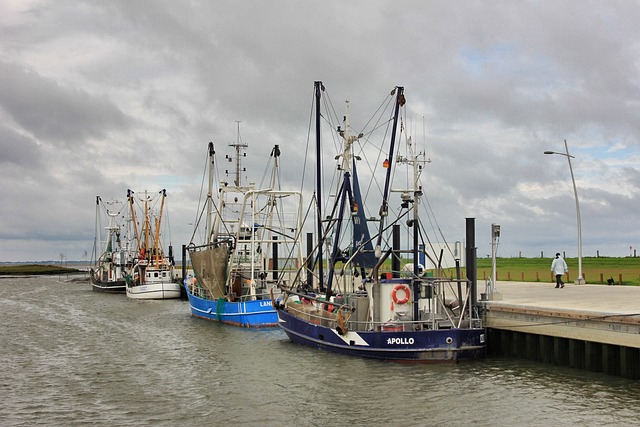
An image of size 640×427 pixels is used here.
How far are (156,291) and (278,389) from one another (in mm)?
51465

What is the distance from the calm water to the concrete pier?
568mm

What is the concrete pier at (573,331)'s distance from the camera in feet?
68.1

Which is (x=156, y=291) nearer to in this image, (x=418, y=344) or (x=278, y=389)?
(x=418, y=344)

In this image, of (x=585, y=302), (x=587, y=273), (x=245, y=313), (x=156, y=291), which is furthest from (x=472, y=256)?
(x=156, y=291)

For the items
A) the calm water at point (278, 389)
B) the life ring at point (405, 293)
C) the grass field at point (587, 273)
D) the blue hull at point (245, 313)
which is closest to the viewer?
the calm water at point (278, 389)

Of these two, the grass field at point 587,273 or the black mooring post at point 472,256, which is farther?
the grass field at point 587,273

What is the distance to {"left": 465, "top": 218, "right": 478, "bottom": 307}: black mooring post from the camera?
2680 cm

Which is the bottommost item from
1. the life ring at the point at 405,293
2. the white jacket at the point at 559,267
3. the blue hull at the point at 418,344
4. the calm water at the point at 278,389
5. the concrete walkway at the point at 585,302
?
the calm water at the point at 278,389

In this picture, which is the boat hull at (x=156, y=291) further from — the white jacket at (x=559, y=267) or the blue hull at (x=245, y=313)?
the white jacket at (x=559, y=267)

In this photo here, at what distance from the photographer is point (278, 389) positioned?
2200 centimetres

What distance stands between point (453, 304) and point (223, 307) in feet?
60.0

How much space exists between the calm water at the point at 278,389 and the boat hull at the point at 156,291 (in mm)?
37056

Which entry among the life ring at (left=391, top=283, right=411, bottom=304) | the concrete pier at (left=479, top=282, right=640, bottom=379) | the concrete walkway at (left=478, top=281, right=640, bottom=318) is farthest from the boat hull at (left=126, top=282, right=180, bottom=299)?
the life ring at (left=391, top=283, right=411, bottom=304)

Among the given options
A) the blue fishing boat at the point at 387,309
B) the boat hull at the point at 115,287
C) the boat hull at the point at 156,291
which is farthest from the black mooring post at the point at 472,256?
the boat hull at the point at 115,287
